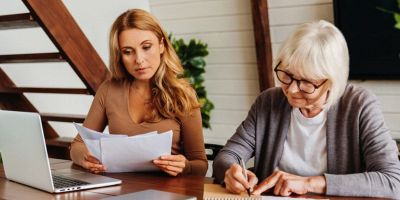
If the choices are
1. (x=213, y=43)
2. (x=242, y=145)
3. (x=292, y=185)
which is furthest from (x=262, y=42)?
(x=292, y=185)

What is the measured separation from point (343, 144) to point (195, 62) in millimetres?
2634

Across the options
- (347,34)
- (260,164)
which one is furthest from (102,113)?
(347,34)

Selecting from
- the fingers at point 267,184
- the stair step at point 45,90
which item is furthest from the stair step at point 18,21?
the fingers at point 267,184

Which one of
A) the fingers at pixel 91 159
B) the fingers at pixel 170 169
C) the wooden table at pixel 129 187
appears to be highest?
the fingers at pixel 91 159

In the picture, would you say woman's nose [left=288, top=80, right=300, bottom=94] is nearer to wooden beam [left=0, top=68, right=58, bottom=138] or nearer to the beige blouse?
the beige blouse

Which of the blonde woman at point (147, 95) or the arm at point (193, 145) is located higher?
the blonde woman at point (147, 95)

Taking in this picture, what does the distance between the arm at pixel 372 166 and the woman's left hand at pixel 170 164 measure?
1.89ft

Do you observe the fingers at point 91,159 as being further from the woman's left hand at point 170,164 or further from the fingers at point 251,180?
the fingers at point 251,180

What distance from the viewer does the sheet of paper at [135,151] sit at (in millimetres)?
1942

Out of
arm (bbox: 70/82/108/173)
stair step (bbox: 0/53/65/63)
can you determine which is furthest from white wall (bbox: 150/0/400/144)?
arm (bbox: 70/82/108/173)

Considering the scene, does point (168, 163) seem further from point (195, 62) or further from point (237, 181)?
point (195, 62)

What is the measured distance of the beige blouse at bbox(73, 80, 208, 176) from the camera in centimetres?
239

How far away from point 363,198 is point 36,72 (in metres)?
2.83

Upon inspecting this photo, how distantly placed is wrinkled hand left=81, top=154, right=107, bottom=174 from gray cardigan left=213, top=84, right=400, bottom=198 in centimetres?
44
